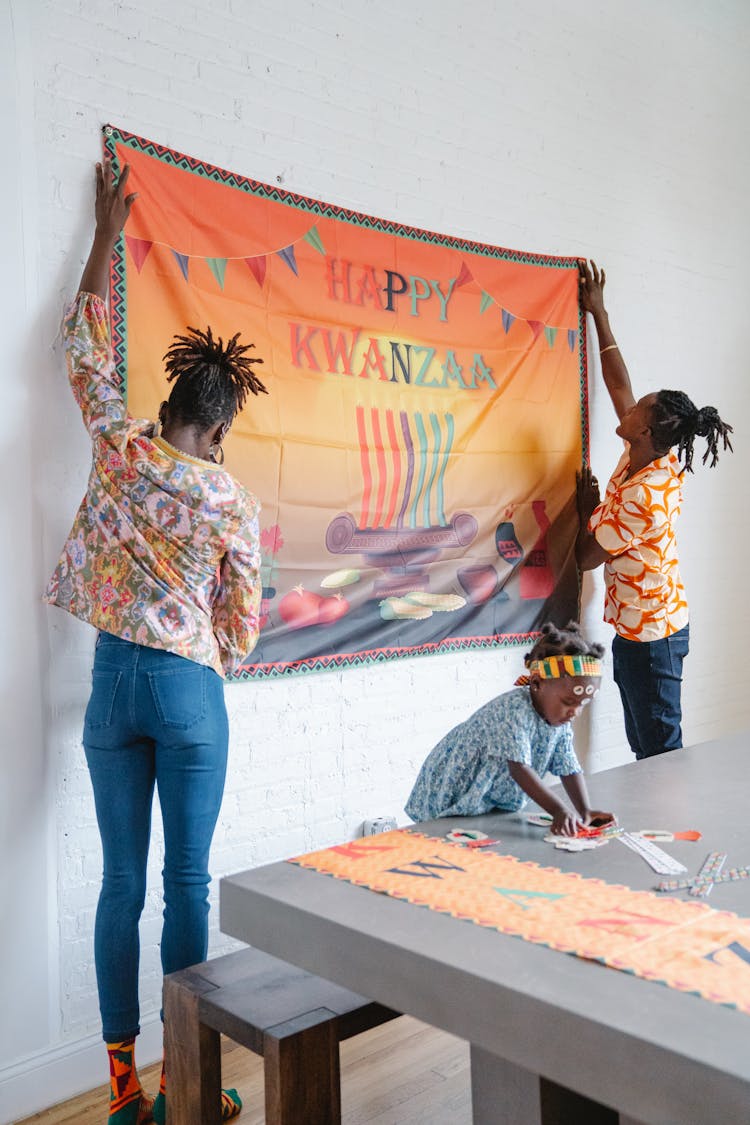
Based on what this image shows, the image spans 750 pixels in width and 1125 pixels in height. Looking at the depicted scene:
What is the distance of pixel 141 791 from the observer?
2.25 meters

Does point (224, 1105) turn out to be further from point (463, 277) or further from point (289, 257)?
point (463, 277)

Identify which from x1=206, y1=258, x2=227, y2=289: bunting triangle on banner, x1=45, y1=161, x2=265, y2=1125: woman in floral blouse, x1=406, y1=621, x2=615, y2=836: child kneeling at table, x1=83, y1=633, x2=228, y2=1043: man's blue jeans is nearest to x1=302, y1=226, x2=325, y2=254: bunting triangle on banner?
x1=206, y1=258, x2=227, y2=289: bunting triangle on banner

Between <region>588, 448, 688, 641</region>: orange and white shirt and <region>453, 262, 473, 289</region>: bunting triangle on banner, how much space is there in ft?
2.58

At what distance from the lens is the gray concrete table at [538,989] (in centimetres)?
100

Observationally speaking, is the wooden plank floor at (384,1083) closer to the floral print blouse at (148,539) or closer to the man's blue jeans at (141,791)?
the man's blue jeans at (141,791)

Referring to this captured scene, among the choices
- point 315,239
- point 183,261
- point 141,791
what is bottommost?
point 141,791

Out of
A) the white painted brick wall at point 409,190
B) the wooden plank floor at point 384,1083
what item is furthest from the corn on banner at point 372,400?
the wooden plank floor at point 384,1083

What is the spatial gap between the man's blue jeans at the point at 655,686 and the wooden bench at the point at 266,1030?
181cm

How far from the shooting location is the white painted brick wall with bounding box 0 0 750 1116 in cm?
242

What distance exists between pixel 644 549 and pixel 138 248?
1.78 metres

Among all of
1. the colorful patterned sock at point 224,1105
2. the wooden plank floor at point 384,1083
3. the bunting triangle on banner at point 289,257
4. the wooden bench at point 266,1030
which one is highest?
the bunting triangle on banner at point 289,257

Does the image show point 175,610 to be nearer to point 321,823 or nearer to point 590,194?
point 321,823

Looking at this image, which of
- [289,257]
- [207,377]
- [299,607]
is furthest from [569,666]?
[289,257]

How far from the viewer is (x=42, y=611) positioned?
2369 millimetres
